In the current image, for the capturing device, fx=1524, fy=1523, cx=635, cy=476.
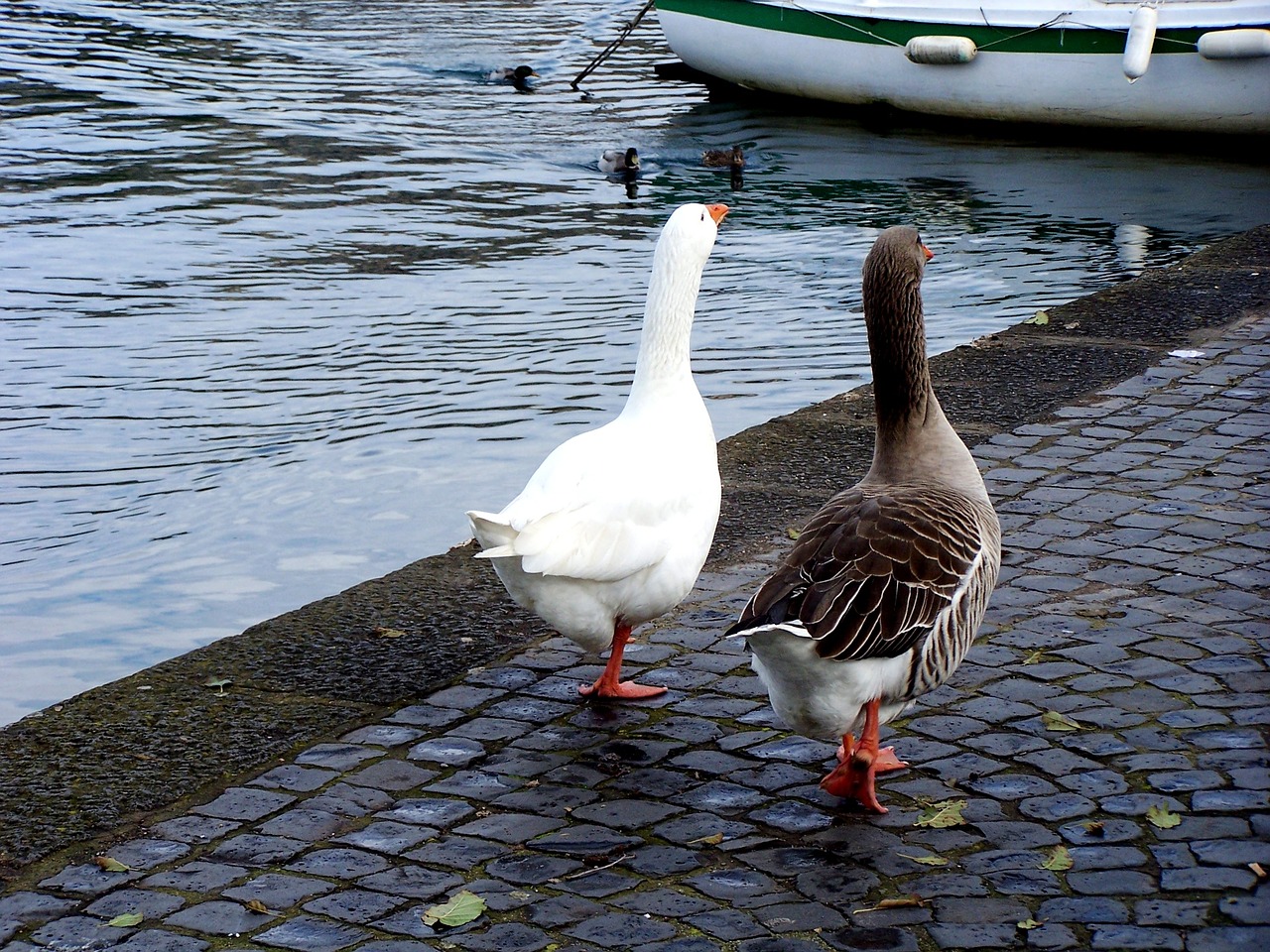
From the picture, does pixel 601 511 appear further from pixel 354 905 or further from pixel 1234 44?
pixel 1234 44

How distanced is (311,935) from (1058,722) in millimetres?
2280

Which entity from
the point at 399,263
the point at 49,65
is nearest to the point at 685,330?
the point at 399,263

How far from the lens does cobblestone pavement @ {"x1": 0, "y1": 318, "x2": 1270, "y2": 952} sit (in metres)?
3.58

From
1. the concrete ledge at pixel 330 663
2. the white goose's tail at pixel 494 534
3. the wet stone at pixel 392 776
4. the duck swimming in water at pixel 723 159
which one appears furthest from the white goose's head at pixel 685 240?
the duck swimming in water at pixel 723 159

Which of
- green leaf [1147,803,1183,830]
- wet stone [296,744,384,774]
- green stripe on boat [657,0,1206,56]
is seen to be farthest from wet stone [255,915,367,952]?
green stripe on boat [657,0,1206,56]

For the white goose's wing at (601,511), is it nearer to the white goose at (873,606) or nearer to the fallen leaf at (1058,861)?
the white goose at (873,606)

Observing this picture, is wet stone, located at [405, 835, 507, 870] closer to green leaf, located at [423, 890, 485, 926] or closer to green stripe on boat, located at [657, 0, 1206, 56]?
green leaf, located at [423, 890, 485, 926]

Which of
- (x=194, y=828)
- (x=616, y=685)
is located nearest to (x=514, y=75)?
(x=616, y=685)

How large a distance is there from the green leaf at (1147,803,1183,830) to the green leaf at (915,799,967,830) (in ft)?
1.58

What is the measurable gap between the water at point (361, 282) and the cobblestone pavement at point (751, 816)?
211cm

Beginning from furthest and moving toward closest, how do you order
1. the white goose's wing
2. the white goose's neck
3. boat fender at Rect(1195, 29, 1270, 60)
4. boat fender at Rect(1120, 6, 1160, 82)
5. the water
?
boat fender at Rect(1120, 6, 1160, 82) → boat fender at Rect(1195, 29, 1270, 60) → the water → the white goose's neck → the white goose's wing

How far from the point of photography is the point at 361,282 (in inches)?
488

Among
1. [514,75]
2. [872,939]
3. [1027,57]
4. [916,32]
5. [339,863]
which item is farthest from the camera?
[514,75]

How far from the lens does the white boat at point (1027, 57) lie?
19750 mm
